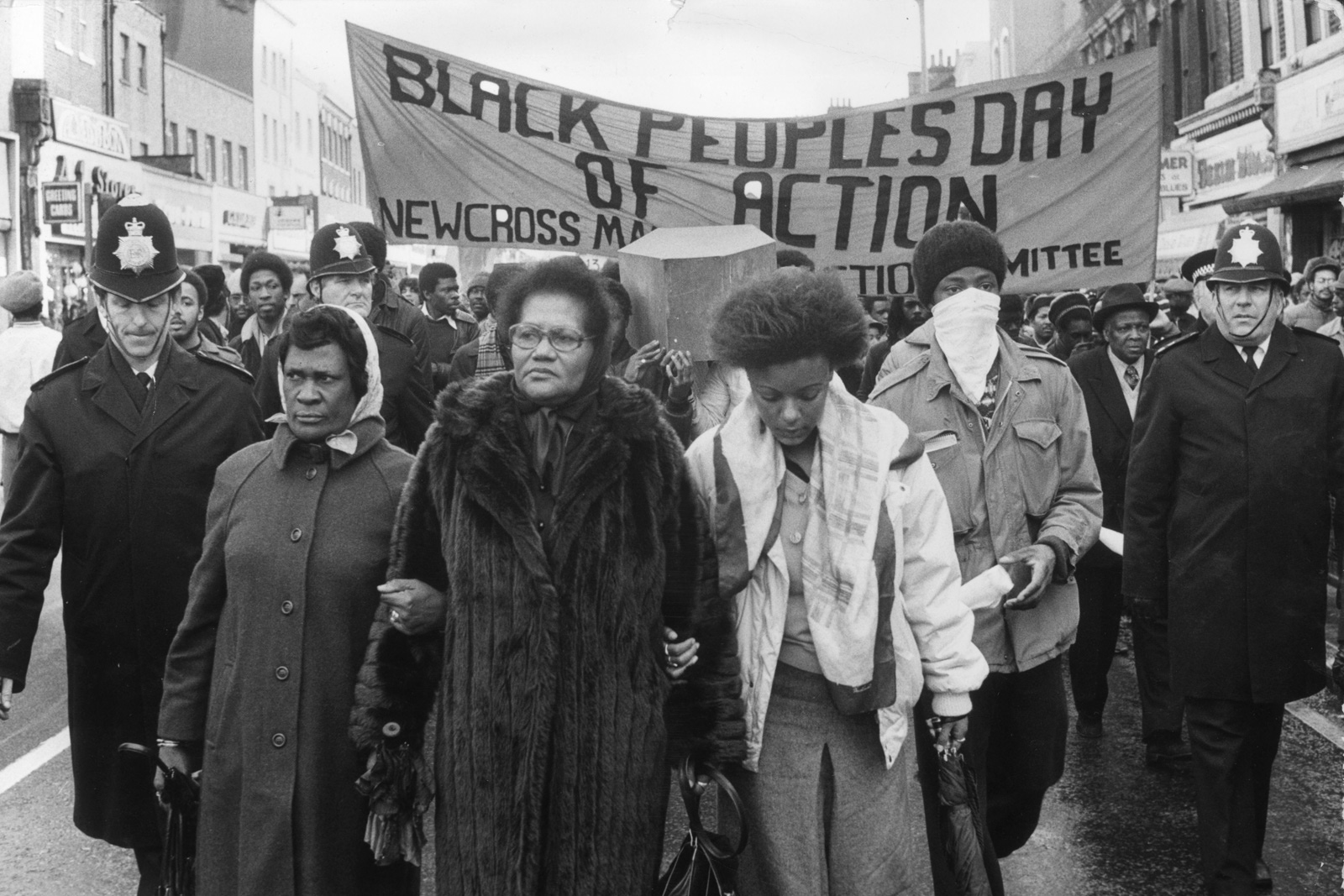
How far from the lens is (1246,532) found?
4.92 metres

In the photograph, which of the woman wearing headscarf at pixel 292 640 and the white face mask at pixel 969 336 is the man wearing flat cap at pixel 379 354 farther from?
the white face mask at pixel 969 336

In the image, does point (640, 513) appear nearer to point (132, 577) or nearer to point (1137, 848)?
point (132, 577)

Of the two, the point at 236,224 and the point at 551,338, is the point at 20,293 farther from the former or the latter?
the point at 236,224

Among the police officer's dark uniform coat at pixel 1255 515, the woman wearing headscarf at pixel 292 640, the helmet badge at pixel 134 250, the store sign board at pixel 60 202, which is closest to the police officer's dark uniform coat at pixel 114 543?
the helmet badge at pixel 134 250

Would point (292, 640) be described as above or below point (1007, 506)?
below

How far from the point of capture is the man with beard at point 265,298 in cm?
947

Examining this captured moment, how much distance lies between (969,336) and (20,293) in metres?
7.33

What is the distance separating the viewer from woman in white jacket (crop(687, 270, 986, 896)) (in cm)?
345

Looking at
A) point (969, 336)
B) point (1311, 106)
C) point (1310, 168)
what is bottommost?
point (969, 336)

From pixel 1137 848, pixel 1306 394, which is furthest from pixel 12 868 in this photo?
pixel 1306 394

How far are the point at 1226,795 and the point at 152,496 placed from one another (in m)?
3.55

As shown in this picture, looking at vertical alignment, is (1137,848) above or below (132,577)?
below

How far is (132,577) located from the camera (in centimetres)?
451

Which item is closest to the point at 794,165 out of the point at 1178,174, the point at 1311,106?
the point at 1311,106
